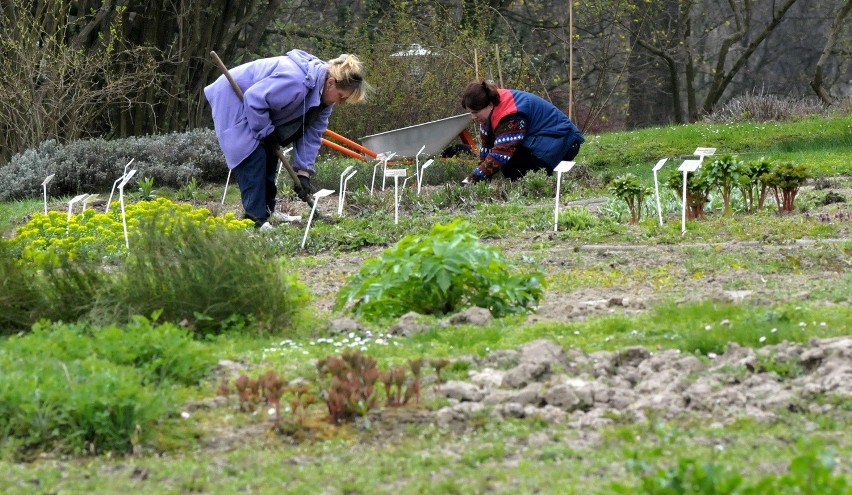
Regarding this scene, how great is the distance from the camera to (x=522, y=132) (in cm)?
1184

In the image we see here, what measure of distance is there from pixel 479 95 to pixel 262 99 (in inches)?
96.6

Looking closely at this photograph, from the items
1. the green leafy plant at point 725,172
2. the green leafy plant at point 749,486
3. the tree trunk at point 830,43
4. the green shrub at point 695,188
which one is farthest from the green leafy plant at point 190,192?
the tree trunk at point 830,43

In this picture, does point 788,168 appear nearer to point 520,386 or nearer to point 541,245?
point 541,245

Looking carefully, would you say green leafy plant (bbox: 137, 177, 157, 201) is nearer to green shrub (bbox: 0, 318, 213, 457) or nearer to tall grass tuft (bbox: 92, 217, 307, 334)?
tall grass tuft (bbox: 92, 217, 307, 334)

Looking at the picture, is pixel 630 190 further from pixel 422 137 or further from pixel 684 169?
pixel 422 137

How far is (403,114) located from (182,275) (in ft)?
39.9

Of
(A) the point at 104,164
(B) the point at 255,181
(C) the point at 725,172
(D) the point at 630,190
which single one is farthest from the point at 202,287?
(A) the point at 104,164

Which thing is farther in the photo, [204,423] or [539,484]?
[204,423]

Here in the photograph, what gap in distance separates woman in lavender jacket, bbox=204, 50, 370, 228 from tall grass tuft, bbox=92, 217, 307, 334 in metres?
4.06

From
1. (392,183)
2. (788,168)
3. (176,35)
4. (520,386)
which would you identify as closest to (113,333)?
(520,386)

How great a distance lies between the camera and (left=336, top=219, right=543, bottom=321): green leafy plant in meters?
5.88

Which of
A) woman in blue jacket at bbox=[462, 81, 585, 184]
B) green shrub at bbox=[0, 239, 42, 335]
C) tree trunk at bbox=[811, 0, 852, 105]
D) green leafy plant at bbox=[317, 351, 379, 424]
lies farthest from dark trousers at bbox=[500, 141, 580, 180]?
tree trunk at bbox=[811, 0, 852, 105]

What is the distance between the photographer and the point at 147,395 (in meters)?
4.10

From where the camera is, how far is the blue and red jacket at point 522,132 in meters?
11.8
